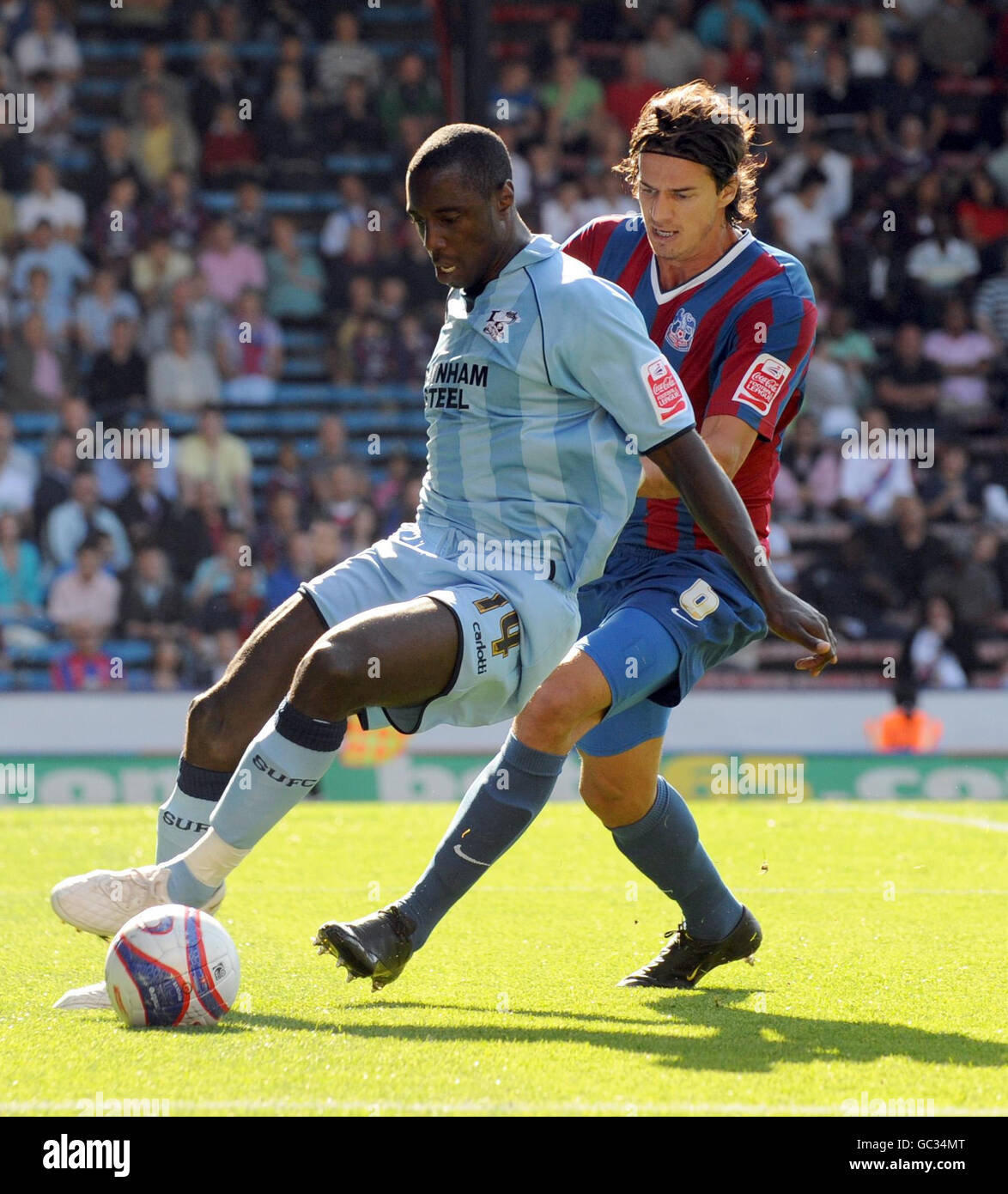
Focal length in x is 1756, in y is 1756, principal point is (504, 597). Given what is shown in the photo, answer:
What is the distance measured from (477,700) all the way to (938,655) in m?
9.46

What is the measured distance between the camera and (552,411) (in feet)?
13.8

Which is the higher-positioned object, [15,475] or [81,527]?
[15,475]

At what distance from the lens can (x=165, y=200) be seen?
15312mm

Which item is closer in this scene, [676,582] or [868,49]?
[676,582]

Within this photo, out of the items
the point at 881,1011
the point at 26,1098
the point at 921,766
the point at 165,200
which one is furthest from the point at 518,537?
the point at 165,200

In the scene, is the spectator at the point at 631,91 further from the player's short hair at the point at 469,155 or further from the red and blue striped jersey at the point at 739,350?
the player's short hair at the point at 469,155

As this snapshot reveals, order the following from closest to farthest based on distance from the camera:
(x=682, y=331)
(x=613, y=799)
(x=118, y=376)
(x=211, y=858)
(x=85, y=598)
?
1. (x=211, y=858)
2. (x=613, y=799)
3. (x=682, y=331)
4. (x=85, y=598)
5. (x=118, y=376)

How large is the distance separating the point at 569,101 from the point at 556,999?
12920 millimetres

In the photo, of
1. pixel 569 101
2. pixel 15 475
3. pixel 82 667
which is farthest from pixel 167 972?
pixel 569 101

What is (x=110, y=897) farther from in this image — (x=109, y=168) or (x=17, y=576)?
(x=109, y=168)

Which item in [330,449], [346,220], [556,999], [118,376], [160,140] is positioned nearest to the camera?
[556,999]

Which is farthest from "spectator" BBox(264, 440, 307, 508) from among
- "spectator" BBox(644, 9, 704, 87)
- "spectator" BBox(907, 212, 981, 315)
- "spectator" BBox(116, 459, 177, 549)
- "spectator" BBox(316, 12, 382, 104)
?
"spectator" BBox(907, 212, 981, 315)

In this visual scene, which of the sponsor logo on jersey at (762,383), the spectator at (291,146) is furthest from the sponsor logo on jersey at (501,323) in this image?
the spectator at (291,146)
